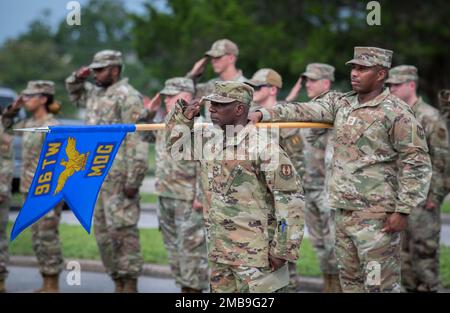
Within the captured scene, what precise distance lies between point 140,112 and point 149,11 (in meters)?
19.1

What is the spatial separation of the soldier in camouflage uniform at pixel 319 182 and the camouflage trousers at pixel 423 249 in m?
0.78

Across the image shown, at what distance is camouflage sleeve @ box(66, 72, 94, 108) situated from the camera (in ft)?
30.0

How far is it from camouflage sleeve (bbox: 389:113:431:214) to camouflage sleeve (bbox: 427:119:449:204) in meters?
2.21

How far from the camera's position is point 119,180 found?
875cm

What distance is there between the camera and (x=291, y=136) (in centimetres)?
850

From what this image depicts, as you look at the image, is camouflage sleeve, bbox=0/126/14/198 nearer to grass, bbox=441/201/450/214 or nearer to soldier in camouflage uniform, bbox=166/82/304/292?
soldier in camouflage uniform, bbox=166/82/304/292

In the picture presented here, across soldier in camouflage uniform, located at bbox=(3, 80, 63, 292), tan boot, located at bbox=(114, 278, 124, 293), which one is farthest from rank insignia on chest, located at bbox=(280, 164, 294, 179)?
soldier in camouflage uniform, located at bbox=(3, 80, 63, 292)

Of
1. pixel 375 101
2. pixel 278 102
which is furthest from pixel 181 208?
pixel 375 101

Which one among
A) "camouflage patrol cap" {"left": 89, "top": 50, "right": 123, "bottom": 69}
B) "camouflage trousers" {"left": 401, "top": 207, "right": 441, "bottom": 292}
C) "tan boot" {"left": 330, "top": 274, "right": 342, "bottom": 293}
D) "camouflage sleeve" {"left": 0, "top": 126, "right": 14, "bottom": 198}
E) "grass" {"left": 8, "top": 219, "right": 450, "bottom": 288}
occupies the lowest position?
"grass" {"left": 8, "top": 219, "right": 450, "bottom": 288}

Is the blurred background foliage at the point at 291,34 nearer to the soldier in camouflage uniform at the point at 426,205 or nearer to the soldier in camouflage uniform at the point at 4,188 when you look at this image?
the soldier in camouflage uniform at the point at 4,188

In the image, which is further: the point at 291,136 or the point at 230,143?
the point at 291,136

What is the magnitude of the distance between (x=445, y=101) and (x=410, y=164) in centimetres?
234
